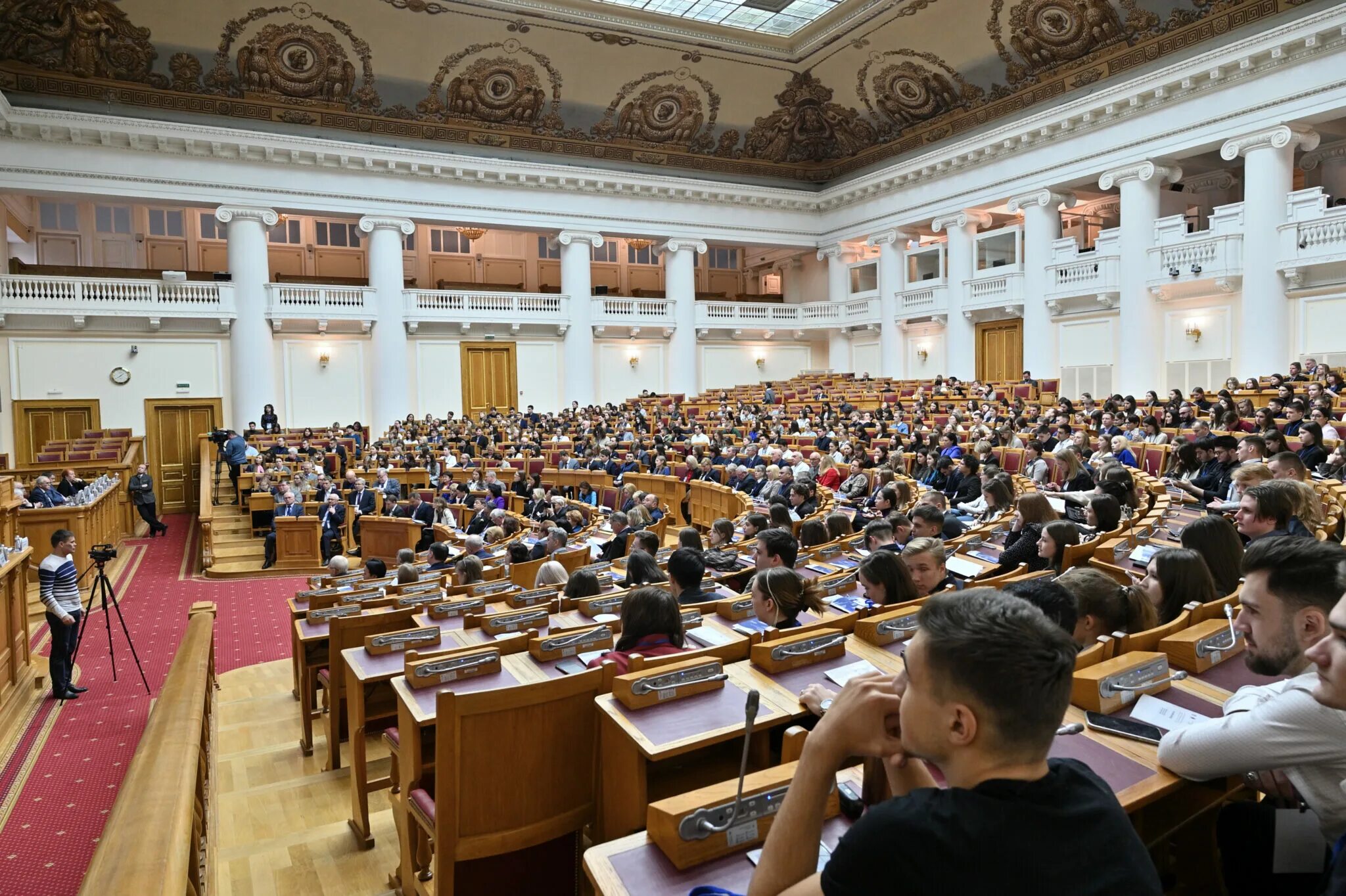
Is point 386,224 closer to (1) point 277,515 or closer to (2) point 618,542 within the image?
(1) point 277,515

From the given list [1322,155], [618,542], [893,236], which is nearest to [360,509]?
[618,542]

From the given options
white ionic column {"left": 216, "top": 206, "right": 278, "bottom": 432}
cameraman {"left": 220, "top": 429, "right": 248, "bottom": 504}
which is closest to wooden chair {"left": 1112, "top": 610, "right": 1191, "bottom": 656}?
cameraman {"left": 220, "top": 429, "right": 248, "bottom": 504}

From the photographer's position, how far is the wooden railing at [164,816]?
174 cm

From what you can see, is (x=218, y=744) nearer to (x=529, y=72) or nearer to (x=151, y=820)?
(x=151, y=820)

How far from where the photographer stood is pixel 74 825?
13.0 feet

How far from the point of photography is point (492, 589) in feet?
17.9

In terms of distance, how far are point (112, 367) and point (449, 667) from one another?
62.8 feet

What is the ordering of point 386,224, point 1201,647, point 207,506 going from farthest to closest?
1. point 386,224
2. point 207,506
3. point 1201,647

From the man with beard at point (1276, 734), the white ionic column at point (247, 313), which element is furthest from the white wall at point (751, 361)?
the man with beard at point (1276, 734)

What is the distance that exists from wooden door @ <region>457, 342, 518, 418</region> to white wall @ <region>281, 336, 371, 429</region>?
243 centimetres

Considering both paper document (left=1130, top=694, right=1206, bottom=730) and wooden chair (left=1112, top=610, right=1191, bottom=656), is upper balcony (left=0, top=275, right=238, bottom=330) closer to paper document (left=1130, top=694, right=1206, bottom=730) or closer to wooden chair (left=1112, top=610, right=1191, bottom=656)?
wooden chair (left=1112, top=610, right=1191, bottom=656)

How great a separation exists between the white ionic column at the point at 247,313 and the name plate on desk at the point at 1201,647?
65.6 feet

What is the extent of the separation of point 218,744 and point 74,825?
1.08m

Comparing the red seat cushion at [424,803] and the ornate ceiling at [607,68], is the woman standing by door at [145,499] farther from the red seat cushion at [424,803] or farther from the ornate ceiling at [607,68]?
the red seat cushion at [424,803]
